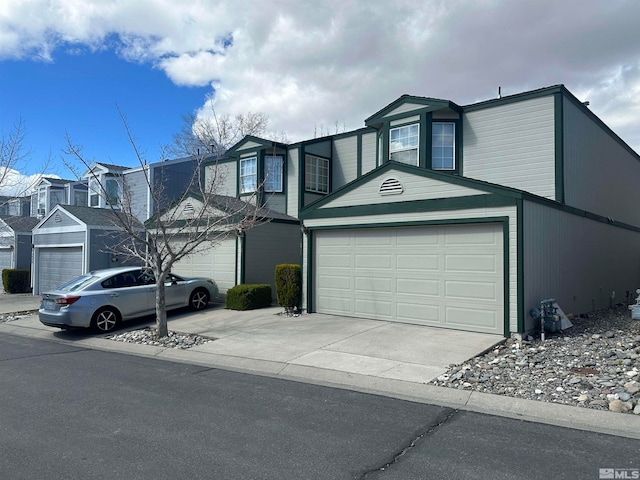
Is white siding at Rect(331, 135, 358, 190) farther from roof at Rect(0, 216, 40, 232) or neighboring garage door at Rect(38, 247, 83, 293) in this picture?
roof at Rect(0, 216, 40, 232)

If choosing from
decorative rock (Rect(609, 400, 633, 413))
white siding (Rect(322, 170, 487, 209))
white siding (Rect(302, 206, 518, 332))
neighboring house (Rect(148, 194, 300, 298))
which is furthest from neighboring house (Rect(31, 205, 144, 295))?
decorative rock (Rect(609, 400, 633, 413))

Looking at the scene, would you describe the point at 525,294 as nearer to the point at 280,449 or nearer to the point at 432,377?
the point at 432,377

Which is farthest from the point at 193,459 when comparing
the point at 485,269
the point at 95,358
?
the point at 485,269

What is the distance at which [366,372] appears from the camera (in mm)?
7574

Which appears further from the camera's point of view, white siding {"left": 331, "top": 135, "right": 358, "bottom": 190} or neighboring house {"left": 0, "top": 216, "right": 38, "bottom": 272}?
neighboring house {"left": 0, "top": 216, "right": 38, "bottom": 272}

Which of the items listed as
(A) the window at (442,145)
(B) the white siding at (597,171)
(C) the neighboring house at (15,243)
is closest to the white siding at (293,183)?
(A) the window at (442,145)

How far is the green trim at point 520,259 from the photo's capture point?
9.45 m

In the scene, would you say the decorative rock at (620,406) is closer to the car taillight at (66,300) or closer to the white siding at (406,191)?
the white siding at (406,191)

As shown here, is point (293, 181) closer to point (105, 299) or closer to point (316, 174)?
point (316, 174)

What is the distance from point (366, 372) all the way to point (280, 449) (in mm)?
3195

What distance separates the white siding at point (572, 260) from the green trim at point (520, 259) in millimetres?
139

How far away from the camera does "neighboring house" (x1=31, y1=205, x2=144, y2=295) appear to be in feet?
62.8

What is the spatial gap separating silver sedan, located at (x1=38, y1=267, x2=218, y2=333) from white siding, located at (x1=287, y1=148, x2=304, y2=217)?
19.5 feet

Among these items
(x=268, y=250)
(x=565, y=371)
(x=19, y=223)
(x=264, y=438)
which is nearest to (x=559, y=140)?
(x=565, y=371)
